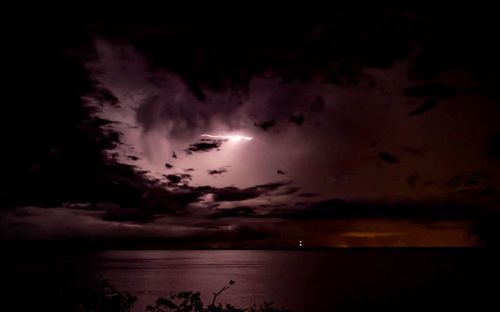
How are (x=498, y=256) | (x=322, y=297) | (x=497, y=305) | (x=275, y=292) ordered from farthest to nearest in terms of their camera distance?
(x=275, y=292) < (x=322, y=297) < (x=498, y=256) < (x=497, y=305)

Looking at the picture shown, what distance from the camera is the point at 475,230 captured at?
3216cm

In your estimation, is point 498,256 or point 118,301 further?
point 498,256

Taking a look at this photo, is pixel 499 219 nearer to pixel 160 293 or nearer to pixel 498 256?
pixel 498 256

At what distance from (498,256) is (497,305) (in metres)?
4.96

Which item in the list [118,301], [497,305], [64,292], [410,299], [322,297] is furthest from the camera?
[322,297]

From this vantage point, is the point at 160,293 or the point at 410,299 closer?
the point at 410,299

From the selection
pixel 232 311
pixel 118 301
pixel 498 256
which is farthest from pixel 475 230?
pixel 118 301

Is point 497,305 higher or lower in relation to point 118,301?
lower

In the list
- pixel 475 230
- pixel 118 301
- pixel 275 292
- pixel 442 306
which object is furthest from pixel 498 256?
pixel 118 301

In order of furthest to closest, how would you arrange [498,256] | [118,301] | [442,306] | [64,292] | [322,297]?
[322,297], [442,306], [498,256], [64,292], [118,301]

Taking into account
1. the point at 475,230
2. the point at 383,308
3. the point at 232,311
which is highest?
the point at 475,230

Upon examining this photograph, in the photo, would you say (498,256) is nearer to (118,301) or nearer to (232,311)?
(232,311)

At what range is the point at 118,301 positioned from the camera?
10.2m

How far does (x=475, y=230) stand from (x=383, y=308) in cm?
1214
